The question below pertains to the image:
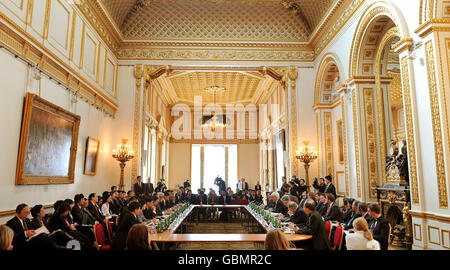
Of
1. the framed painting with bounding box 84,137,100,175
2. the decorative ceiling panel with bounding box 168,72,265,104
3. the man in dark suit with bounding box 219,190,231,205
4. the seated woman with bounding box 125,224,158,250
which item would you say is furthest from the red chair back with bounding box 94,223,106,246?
the decorative ceiling panel with bounding box 168,72,265,104

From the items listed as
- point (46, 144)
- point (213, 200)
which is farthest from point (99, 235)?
point (213, 200)

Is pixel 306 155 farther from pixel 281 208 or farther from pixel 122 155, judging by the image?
pixel 122 155

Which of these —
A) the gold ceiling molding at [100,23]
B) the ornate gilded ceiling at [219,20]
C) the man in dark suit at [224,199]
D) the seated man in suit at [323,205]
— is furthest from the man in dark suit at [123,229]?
the man in dark suit at [224,199]

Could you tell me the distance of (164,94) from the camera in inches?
703

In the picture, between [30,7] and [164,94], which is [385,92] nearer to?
[30,7]

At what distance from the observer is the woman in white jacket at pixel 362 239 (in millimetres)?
3451

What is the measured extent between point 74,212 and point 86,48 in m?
4.62

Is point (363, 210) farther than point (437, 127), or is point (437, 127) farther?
point (363, 210)

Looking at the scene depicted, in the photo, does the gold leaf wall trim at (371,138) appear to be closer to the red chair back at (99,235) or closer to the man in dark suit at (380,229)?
the man in dark suit at (380,229)

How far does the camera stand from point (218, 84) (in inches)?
672

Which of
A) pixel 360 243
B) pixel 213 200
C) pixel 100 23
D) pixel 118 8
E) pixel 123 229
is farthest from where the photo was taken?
pixel 213 200

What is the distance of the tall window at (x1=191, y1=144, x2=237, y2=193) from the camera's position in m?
21.1

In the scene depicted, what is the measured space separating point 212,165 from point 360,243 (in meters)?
17.9

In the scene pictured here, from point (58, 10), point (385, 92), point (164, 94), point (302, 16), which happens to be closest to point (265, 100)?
point (164, 94)
